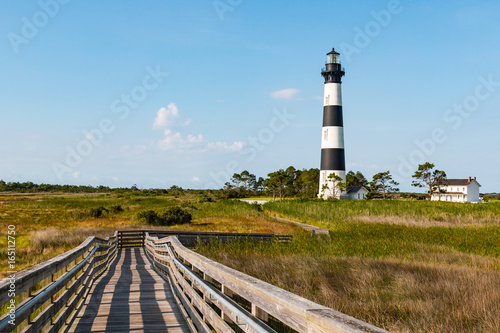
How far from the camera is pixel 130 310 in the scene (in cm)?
707

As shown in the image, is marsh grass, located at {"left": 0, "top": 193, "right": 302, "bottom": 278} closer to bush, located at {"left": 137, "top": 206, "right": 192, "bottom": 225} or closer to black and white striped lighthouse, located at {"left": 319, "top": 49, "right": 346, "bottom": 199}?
bush, located at {"left": 137, "top": 206, "right": 192, "bottom": 225}

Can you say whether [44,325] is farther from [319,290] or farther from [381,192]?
[381,192]

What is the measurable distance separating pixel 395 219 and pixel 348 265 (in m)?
21.4

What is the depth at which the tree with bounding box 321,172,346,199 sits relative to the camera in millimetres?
56044

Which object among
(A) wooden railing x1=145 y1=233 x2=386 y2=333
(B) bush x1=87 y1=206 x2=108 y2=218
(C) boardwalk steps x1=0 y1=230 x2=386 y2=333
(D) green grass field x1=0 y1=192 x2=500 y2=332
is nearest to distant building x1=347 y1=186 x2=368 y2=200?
(B) bush x1=87 y1=206 x2=108 y2=218

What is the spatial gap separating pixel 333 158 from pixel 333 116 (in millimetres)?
5253

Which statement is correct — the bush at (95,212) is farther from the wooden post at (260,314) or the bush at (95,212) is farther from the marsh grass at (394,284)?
the wooden post at (260,314)

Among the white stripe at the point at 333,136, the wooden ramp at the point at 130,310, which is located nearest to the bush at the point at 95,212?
the white stripe at the point at 333,136

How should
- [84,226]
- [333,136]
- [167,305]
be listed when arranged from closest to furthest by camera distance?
1. [167,305]
2. [84,226]
3. [333,136]

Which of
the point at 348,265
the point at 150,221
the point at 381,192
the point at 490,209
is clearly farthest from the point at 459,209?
the point at 381,192

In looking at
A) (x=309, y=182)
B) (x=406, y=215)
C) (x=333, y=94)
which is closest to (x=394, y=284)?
(x=406, y=215)

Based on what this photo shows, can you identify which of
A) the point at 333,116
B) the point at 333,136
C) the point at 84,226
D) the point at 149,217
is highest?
the point at 333,116

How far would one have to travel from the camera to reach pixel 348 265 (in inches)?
441

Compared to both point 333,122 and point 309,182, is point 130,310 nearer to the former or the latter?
point 333,122
